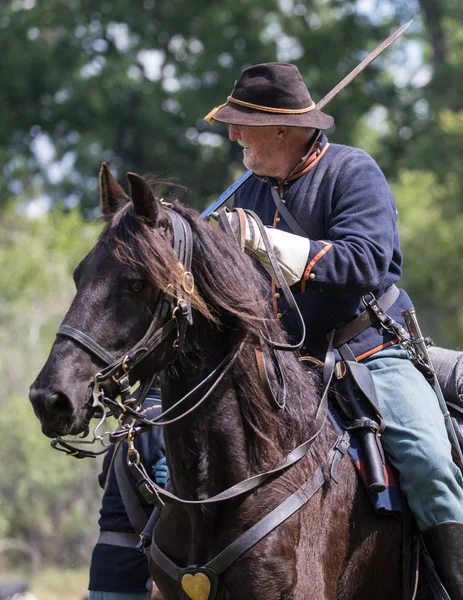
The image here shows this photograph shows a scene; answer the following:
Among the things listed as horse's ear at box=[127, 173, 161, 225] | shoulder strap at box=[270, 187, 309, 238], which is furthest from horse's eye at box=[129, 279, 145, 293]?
shoulder strap at box=[270, 187, 309, 238]

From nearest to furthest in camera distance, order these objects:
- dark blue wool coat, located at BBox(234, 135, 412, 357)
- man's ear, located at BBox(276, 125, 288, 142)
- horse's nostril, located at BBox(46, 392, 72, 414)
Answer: horse's nostril, located at BBox(46, 392, 72, 414) → dark blue wool coat, located at BBox(234, 135, 412, 357) → man's ear, located at BBox(276, 125, 288, 142)

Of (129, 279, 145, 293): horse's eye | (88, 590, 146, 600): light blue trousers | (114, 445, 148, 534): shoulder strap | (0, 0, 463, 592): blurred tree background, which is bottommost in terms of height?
(88, 590, 146, 600): light blue trousers

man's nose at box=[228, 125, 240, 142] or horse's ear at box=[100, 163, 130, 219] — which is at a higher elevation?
man's nose at box=[228, 125, 240, 142]

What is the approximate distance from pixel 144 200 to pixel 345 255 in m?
0.93

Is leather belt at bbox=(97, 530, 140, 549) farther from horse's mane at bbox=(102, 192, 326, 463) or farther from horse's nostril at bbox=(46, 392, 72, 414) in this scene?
horse's nostril at bbox=(46, 392, 72, 414)

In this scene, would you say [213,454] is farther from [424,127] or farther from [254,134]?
[424,127]

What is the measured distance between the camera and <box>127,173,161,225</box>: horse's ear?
393 cm

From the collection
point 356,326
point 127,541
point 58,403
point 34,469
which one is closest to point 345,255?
point 356,326

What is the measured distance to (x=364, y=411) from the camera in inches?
181

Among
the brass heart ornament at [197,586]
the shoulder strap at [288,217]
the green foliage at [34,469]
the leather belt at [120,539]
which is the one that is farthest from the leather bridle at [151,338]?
the green foliage at [34,469]

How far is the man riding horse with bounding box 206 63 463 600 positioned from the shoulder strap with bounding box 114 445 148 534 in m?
1.34

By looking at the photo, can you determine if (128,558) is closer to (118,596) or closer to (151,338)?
(118,596)

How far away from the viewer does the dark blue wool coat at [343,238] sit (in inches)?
173

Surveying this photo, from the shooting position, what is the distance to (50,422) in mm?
3713
